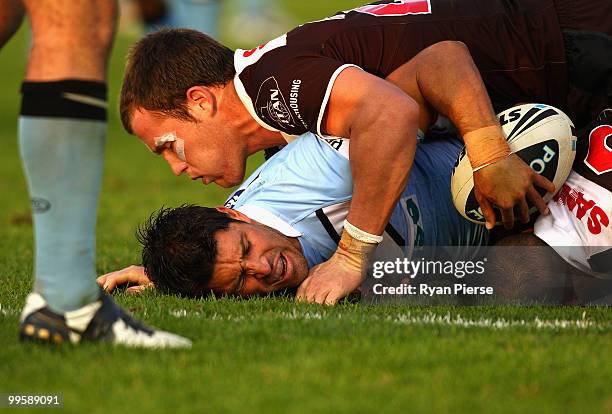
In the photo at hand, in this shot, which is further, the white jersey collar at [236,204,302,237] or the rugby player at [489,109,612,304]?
the white jersey collar at [236,204,302,237]

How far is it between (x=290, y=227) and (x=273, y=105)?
64 cm

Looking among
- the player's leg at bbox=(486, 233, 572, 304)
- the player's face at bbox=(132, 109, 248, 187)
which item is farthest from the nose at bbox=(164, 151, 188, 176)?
the player's leg at bbox=(486, 233, 572, 304)

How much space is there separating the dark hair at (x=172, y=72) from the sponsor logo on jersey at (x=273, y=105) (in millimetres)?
461

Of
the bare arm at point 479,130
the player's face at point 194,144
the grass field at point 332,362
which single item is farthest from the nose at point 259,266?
the bare arm at point 479,130

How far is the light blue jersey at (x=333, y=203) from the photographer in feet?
18.1

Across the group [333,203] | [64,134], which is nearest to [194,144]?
[333,203]

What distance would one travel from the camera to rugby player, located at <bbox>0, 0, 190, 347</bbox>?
153 inches

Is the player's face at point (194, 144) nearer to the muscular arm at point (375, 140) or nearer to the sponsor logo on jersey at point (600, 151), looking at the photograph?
the muscular arm at point (375, 140)

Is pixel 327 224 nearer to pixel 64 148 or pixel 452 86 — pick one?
pixel 452 86

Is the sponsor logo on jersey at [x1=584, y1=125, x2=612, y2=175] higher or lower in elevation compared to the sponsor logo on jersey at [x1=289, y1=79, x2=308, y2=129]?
lower

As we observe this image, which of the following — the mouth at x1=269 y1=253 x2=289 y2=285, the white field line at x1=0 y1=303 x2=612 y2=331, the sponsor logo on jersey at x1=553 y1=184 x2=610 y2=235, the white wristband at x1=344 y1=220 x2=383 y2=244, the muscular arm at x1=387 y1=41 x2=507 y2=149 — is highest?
the muscular arm at x1=387 y1=41 x2=507 y2=149

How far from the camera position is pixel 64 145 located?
3885 millimetres

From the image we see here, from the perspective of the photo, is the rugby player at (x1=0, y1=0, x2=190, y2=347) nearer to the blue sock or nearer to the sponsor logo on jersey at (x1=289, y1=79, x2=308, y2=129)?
the blue sock

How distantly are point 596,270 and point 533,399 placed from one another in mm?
2138
